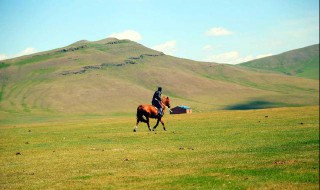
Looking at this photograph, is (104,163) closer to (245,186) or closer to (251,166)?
(251,166)

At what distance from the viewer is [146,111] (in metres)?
36.8

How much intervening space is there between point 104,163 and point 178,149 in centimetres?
493

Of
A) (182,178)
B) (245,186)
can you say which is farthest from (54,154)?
(245,186)

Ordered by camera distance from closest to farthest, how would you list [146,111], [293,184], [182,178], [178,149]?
[293,184]
[182,178]
[178,149]
[146,111]

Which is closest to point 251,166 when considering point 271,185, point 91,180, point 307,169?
point 307,169

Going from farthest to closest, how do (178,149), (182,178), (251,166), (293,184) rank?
(178,149) < (251,166) < (182,178) < (293,184)

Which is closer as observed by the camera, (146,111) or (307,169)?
(307,169)

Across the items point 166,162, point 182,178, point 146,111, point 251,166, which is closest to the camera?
point 182,178

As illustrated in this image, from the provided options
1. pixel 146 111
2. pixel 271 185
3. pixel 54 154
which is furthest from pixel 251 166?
pixel 146 111

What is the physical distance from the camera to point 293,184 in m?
12.4

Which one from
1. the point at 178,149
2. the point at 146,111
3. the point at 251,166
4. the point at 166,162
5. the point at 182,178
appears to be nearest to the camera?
the point at 182,178

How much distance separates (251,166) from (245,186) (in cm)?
328

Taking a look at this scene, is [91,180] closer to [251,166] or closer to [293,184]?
[251,166]

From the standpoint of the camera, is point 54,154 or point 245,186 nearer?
point 245,186
